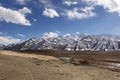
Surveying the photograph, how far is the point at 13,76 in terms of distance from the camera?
30.3 metres

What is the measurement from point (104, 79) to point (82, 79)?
294 cm

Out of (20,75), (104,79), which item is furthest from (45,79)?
(104,79)

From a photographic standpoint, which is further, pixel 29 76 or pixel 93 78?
pixel 93 78

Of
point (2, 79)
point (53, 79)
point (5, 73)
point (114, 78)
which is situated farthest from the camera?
point (114, 78)

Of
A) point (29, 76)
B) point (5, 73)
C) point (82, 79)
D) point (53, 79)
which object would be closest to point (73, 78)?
point (82, 79)

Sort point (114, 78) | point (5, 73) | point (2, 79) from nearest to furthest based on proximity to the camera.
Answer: point (2, 79)
point (5, 73)
point (114, 78)

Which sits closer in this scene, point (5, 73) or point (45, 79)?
point (45, 79)

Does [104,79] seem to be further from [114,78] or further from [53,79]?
[53,79]

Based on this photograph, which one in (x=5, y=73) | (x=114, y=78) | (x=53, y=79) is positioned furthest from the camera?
(x=114, y=78)

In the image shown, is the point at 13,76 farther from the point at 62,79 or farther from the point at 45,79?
the point at 62,79

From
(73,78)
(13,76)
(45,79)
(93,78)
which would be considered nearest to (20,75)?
(13,76)

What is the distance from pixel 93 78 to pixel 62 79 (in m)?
5.13

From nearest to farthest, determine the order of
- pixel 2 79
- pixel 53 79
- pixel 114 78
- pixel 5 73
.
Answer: pixel 2 79, pixel 53 79, pixel 5 73, pixel 114 78

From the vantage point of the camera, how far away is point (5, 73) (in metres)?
31.9
